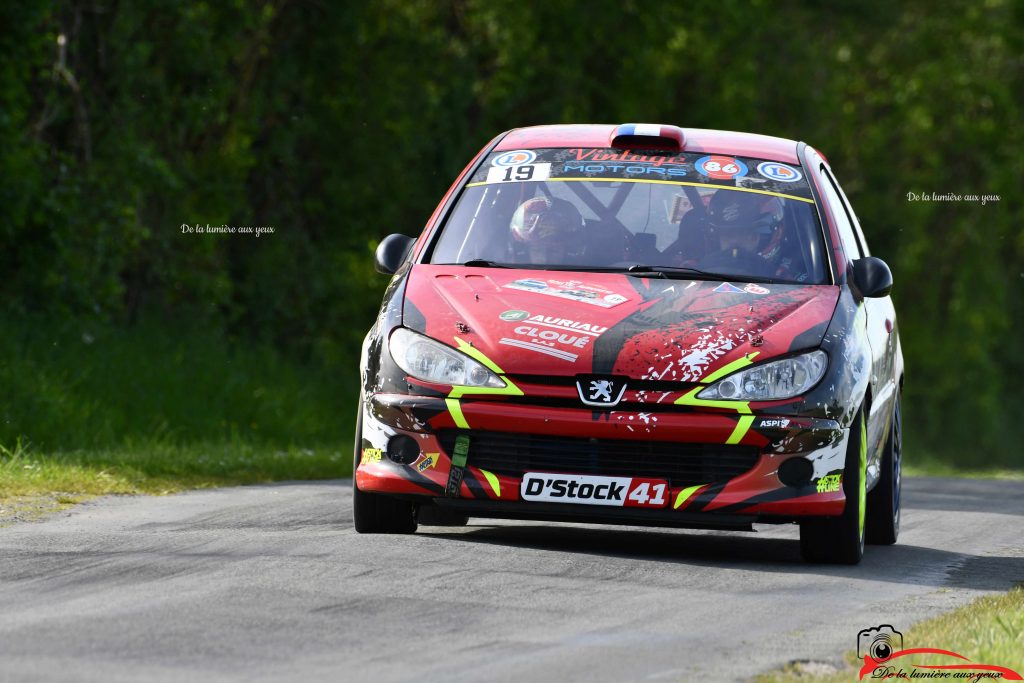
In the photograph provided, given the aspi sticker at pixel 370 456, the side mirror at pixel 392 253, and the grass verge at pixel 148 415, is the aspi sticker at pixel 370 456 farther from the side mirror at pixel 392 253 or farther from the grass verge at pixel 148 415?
the grass verge at pixel 148 415

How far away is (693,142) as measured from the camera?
9672 mm

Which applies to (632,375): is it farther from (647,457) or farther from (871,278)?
(871,278)

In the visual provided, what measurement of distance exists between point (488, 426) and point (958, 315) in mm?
41677

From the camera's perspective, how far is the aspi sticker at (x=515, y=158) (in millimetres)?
9523

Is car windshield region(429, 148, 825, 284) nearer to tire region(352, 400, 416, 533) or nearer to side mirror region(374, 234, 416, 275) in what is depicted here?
side mirror region(374, 234, 416, 275)

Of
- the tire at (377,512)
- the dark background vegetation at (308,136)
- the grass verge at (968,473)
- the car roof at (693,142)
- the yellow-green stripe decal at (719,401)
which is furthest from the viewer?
the grass verge at (968,473)

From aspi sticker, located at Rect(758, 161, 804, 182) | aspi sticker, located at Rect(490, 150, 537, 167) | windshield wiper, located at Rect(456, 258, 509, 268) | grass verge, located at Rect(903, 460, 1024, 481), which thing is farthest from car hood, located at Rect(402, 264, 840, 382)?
grass verge, located at Rect(903, 460, 1024, 481)

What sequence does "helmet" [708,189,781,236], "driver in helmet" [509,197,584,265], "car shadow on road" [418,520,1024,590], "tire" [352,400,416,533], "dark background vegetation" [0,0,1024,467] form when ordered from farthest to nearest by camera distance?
"dark background vegetation" [0,0,1024,467]
"helmet" [708,189,781,236]
"driver in helmet" [509,197,584,265]
"tire" [352,400,416,533]
"car shadow on road" [418,520,1024,590]

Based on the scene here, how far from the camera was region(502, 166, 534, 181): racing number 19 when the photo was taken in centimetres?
938

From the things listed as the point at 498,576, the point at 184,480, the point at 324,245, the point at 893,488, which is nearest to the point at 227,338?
the point at 324,245

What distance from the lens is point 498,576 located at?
7289mm

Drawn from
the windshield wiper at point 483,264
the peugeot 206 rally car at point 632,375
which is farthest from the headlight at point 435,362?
the windshield wiper at point 483,264

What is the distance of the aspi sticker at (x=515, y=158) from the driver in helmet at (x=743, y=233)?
3.15 ft

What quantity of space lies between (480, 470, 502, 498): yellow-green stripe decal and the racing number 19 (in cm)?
191
